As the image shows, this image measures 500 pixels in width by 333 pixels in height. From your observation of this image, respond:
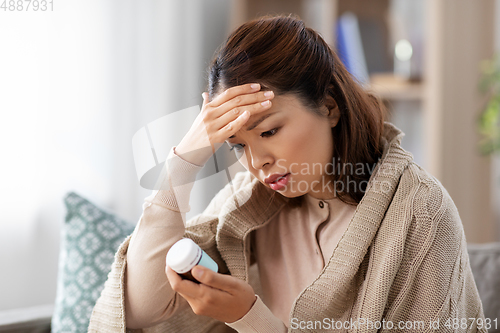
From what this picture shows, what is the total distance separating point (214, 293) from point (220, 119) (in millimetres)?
290

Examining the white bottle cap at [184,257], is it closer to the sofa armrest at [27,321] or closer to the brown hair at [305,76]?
the brown hair at [305,76]

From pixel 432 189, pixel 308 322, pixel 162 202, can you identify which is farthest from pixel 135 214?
pixel 432 189

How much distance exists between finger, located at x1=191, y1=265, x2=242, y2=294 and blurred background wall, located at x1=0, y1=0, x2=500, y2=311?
82 cm

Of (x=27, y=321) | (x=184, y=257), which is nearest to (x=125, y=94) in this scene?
(x=27, y=321)

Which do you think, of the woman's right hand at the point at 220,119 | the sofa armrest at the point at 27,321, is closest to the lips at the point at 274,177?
the woman's right hand at the point at 220,119

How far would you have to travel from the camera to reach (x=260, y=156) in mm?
838

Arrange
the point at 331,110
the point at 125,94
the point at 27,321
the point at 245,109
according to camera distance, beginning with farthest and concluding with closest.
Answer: the point at 125,94, the point at 27,321, the point at 331,110, the point at 245,109

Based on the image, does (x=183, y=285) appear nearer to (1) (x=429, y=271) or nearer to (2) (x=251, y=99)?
(2) (x=251, y=99)

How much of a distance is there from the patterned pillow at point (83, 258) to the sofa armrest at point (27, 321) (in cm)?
4

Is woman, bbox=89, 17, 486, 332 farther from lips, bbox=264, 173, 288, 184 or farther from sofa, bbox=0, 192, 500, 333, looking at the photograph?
sofa, bbox=0, 192, 500, 333

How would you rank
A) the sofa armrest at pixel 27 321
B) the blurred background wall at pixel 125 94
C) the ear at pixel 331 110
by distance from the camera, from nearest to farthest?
the ear at pixel 331 110
the sofa armrest at pixel 27 321
the blurred background wall at pixel 125 94

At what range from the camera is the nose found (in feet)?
2.74

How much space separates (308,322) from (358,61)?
4.43ft

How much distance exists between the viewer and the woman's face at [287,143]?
0.82 m
